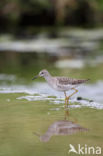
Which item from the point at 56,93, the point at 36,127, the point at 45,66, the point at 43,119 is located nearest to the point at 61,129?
the point at 36,127

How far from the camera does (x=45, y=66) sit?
1456cm

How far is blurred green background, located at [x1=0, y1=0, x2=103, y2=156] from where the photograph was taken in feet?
20.2

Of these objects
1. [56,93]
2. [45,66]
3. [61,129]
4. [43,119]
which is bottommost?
[61,129]

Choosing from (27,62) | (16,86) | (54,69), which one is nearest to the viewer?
(16,86)

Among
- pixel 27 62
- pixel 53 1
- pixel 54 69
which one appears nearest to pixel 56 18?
pixel 53 1

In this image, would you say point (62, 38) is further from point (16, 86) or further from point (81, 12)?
point (16, 86)

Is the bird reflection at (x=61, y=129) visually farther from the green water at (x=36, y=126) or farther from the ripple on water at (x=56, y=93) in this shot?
the ripple on water at (x=56, y=93)

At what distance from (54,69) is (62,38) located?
33.4 feet

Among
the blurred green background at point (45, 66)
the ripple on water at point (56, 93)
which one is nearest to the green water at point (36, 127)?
the blurred green background at point (45, 66)

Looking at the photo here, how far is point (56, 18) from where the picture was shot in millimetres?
29875

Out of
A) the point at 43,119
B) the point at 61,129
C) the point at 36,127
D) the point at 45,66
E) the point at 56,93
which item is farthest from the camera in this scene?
the point at 45,66

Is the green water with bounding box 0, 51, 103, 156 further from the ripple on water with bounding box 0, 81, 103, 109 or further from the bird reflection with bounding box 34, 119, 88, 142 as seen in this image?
the ripple on water with bounding box 0, 81, 103, 109

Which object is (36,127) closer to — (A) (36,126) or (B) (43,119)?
(A) (36,126)

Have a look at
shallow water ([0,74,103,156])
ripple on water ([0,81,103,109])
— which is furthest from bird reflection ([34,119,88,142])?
ripple on water ([0,81,103,109])
